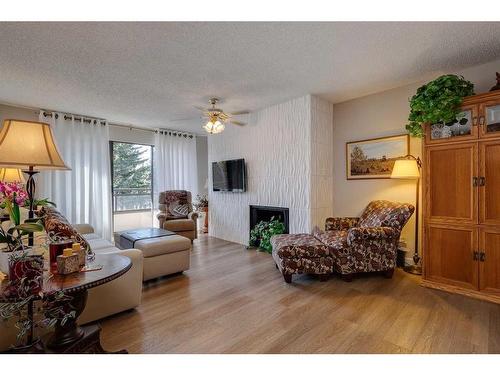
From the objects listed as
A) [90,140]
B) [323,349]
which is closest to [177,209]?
[90,140]

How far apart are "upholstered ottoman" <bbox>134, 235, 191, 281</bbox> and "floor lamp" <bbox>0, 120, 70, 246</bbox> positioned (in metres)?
1.63

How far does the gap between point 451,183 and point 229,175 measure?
3.37m

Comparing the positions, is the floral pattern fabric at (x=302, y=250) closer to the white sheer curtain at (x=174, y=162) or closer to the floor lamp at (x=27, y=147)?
the floor lamp at (x=27, y=147)

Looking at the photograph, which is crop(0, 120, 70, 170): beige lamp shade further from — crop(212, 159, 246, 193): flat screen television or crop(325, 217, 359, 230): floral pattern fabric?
crop(212, 159, 246, 193): flat screen television

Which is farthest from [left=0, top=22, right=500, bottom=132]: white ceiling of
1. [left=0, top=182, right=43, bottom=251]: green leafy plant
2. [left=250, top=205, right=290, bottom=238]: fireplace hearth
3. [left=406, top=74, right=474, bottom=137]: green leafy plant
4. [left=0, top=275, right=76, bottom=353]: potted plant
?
[left=0, top=275, right=76, bottom=353]: potted plant

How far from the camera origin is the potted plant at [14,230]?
122 cm

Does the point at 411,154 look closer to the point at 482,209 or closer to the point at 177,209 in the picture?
the point at 482,209

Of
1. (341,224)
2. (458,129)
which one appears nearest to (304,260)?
(341,224)

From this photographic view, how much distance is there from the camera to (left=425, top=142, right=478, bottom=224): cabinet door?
239 cm

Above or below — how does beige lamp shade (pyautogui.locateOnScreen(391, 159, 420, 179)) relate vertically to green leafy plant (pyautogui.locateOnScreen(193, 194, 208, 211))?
above

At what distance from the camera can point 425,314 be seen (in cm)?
211

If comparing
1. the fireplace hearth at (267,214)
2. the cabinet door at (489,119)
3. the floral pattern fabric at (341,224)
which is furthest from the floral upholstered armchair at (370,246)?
the fireplace hearth at (267,214)

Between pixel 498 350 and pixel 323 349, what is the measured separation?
1.15 metres
